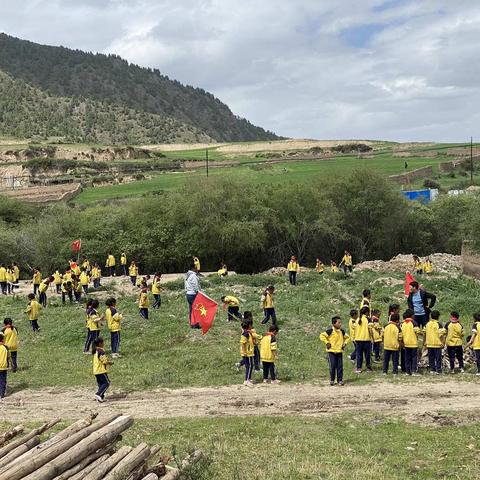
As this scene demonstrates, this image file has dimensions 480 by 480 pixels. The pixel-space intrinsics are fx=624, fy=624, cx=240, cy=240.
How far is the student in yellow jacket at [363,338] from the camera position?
18.7m

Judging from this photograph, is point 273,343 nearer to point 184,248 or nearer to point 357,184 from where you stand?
point 184,248

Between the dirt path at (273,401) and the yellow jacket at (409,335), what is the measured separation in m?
1.14

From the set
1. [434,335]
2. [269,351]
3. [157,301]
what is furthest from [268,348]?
[157,301]

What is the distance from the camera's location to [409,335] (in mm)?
18203

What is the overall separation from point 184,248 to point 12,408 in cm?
3445

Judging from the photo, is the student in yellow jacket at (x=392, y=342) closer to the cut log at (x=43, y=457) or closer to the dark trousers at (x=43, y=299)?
the cut log at (x=43, y=457)

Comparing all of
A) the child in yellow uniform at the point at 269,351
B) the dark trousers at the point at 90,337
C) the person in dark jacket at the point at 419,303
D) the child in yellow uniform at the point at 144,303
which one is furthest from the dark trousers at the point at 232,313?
the child in yellow uniform at the point at 269,351

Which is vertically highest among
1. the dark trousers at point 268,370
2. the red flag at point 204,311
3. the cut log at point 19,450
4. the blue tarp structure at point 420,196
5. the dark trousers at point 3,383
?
the blue tarp structure at point 420,196

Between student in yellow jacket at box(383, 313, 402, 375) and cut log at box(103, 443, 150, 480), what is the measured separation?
9513mm

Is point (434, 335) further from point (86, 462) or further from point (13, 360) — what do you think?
point (13, 360)

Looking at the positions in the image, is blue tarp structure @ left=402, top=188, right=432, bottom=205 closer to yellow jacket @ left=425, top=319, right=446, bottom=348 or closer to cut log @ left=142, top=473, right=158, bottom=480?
yellow jacket @ left=425, top=319, right=446, bottom=348

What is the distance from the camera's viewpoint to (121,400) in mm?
17438

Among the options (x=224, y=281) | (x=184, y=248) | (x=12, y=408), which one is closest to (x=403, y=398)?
(x=12, y=408)

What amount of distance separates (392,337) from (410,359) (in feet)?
3.60
